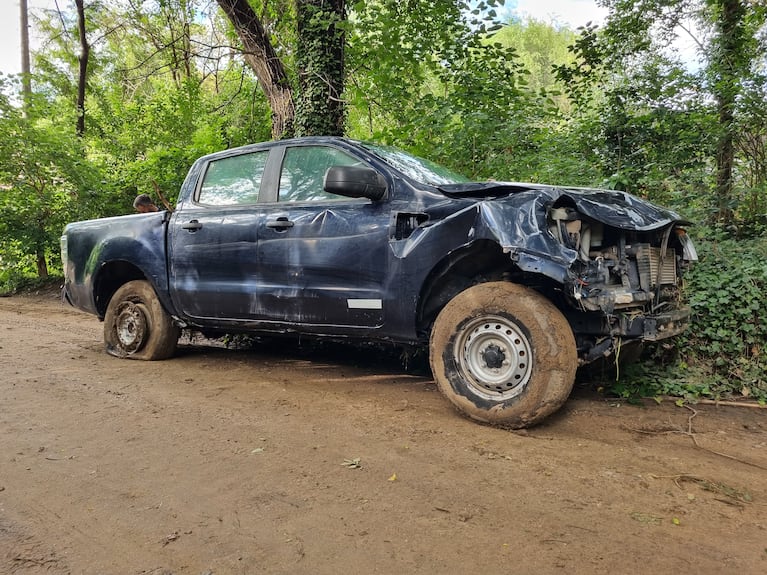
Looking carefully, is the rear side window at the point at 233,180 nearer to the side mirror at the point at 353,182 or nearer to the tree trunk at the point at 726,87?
the side mirror at the point at 353,182

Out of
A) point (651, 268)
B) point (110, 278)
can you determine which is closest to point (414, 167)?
point (651, 268)

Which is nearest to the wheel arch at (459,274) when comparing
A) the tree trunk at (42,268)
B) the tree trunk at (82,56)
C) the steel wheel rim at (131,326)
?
the steel wheel rim at (131,326)

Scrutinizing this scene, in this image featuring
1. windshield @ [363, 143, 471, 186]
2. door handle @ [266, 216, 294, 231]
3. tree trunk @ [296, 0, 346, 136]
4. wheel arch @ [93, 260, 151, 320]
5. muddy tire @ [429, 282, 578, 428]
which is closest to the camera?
muddy tire @ [429, 282, 578, 428]

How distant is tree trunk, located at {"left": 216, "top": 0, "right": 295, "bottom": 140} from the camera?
27.0ft

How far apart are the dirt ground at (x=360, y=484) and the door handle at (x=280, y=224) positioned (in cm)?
131

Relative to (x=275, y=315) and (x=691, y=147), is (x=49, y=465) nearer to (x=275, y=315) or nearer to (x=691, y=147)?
(x=275, y=315)

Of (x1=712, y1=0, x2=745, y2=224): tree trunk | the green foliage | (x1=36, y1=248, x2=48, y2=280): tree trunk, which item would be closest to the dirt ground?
(x1=712, y1=0, x2=745, y2=224): tree trunk

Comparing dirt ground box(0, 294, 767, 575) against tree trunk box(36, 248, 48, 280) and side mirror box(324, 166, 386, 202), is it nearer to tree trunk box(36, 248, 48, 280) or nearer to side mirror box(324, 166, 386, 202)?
side mirror box(324, 166, 386, 202)

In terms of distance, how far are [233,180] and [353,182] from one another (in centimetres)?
171

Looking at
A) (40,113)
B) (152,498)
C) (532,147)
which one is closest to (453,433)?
(152,498)

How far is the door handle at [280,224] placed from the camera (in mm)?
4336

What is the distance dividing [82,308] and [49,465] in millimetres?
3434

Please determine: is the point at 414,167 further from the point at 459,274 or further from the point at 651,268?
the point at 651,268

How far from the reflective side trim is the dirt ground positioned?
71 centimetres
